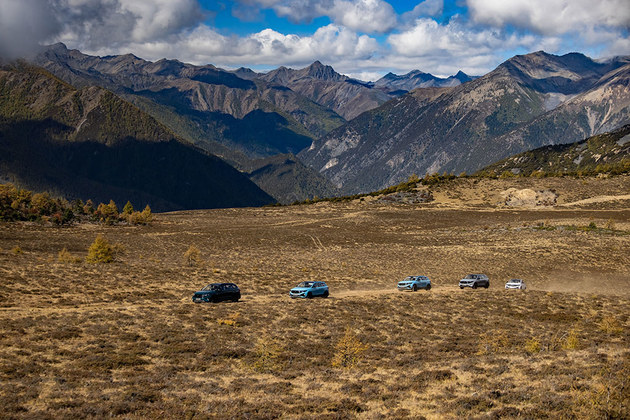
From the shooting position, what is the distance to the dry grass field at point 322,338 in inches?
629

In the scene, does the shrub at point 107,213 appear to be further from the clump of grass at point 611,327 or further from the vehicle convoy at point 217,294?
the clump of grass at point 611,327

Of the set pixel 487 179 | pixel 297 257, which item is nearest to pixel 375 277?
pixel 297 257

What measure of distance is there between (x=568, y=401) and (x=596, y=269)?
44195 mm

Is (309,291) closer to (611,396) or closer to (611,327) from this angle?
(611,327)

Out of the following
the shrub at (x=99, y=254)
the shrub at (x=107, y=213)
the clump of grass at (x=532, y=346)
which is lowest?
the clump of grass at (x=532, y=346)

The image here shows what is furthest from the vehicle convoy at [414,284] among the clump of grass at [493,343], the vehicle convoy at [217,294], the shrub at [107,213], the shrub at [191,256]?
the shrub at [107,213]

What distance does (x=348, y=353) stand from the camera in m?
22.5

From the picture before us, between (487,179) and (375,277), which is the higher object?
(487,179)

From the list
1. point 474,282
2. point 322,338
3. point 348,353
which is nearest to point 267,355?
point 348,353

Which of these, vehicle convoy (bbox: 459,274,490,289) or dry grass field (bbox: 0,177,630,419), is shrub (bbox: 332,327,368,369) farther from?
vehicle convoy (bbox: 459,274,490,289)

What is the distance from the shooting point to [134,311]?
96.6 ft

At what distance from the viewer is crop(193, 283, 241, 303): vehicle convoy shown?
33906 mm

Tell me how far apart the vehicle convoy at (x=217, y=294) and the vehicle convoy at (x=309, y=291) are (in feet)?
14.3

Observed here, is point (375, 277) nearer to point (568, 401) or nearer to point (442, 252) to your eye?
point (442, 252)
